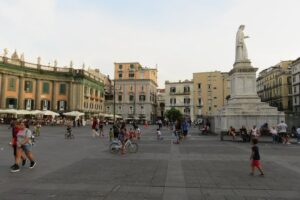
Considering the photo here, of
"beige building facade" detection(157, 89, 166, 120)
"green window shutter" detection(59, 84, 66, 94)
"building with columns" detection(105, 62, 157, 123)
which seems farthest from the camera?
"beige building facade" detection(157, 89, 166, 120)

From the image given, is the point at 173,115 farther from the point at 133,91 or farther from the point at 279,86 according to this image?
the point at 279,86

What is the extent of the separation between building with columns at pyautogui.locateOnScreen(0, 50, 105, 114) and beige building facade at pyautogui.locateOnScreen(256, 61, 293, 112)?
168 feet

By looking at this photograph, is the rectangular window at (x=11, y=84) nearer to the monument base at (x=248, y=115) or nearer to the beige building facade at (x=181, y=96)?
the monument base at (x=248, y=115)

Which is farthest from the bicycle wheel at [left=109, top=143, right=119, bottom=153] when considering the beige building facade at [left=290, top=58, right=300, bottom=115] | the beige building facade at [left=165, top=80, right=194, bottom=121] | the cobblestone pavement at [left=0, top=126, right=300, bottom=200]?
the beige building facade at [left=165, top=80, right=194, bottom=121]

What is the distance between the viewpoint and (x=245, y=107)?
2697cm

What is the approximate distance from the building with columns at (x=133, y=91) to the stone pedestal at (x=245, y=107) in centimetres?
6222

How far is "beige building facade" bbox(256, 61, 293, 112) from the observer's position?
7562 cm

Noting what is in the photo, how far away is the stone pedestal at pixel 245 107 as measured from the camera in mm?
26547

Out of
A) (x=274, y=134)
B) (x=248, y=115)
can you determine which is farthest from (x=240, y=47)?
(x=274, y=134)

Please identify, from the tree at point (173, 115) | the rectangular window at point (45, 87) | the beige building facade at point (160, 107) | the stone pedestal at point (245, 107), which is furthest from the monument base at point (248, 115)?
the beige building facade at point (160, 107)

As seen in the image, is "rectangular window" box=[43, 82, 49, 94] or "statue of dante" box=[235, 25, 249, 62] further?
"rectangular window" box=[43, 82, 49, 94]

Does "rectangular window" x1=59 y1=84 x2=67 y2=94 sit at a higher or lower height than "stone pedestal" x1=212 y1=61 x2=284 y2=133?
higher

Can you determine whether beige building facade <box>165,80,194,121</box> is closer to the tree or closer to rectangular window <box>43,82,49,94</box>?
the tree

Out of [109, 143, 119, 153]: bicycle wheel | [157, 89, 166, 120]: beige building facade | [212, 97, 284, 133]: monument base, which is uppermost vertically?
[157, 89, 166, 120]: beige building facade
